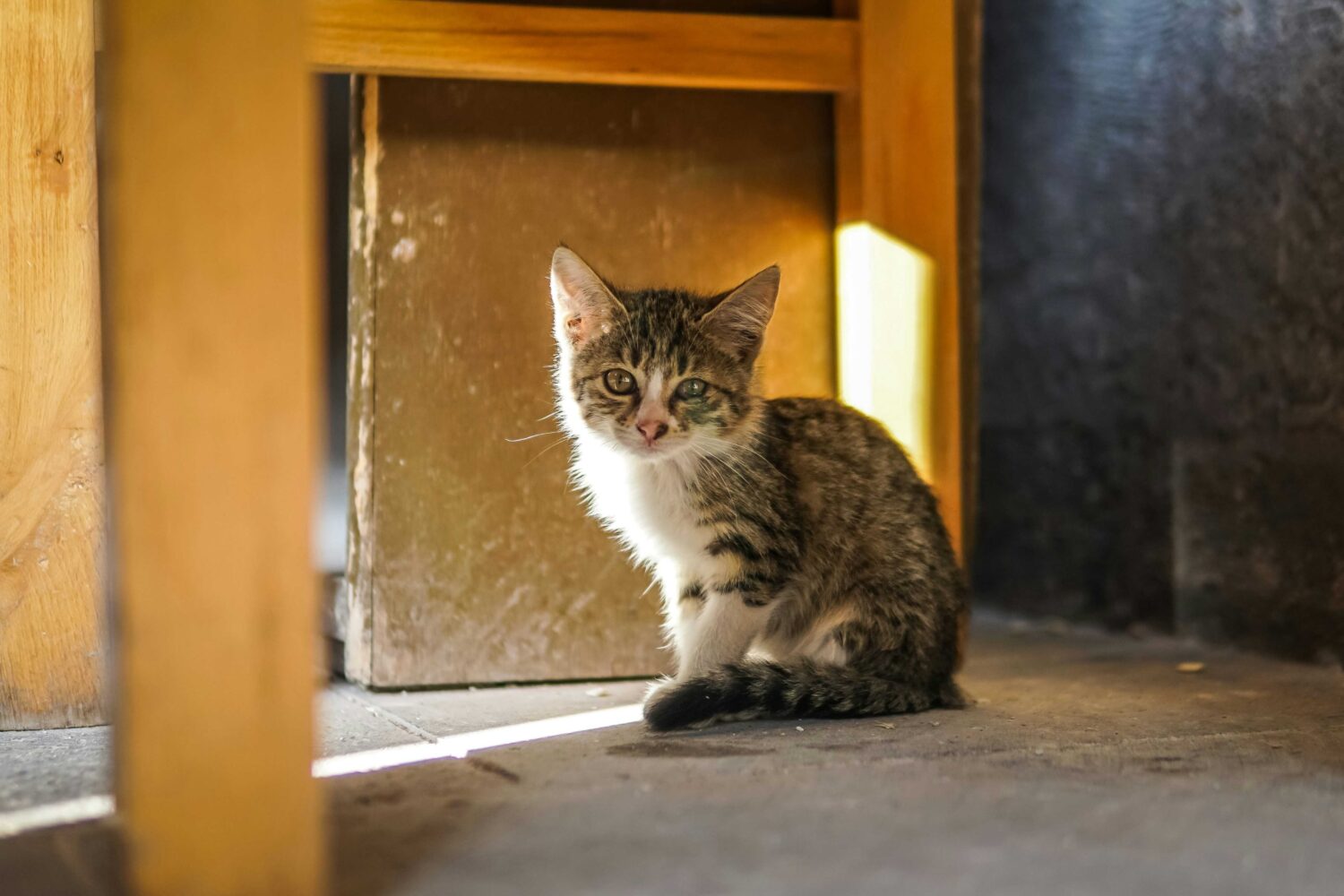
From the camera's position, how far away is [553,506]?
12.7 ft

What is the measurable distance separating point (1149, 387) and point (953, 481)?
3.79 feet

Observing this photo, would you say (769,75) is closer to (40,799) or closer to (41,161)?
(41,161)

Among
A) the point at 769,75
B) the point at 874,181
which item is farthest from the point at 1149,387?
the point at 769,75

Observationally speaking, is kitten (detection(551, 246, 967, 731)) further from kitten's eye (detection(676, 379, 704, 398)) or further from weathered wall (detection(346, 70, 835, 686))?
weathered wall (detection(346, 70, 835, 686))

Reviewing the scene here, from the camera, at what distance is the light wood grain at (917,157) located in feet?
12.9

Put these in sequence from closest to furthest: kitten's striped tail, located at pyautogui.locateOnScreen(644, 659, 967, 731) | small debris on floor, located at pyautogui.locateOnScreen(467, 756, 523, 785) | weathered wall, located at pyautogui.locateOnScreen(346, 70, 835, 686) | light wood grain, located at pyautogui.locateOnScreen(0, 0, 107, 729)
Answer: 1. small debris on floor, located at pyautogui.locateOnScreen(467, 756, 523, 785)
2. kitten's striped tail, located at pyautogui.locateOnScreen(644, 659, 967, 731)
3. light wood grain, located at pyautogui.locateOnScreen(0, 0, 107, 729)
4. weathered wall, located at pyautogui.locateOnScreen(346, 70, 835, 686)

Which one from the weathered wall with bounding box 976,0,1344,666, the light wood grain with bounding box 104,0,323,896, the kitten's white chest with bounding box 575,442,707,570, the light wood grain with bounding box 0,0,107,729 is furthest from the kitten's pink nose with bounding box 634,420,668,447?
the weathered wall with bounding box 976,0,1344,666

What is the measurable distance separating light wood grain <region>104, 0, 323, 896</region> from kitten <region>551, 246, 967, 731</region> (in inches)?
58.6

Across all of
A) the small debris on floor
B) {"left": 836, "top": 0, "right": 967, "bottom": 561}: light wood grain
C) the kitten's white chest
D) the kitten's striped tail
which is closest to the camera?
the small debris on floor

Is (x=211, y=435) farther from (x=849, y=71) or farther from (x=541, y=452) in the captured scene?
(x=849, y=71)

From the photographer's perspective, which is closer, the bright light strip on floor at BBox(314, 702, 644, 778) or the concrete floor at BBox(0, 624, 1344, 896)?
the concrete floor at BBox(0, 624, 1344, 896)

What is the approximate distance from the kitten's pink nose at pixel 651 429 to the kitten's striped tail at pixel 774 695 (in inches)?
23.9

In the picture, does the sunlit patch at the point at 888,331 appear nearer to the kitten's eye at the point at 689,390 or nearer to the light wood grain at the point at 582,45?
the light wood grain at the point at 582,45

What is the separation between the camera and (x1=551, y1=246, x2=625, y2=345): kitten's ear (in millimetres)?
3328
